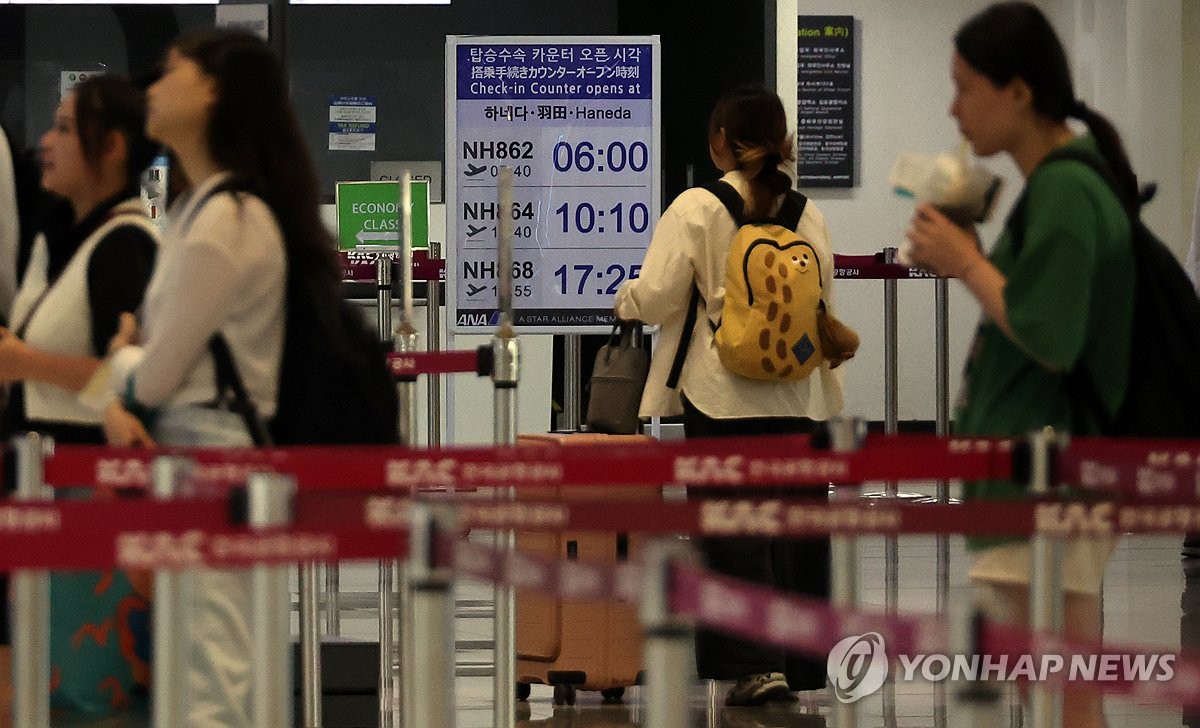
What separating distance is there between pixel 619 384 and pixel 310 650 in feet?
4.93

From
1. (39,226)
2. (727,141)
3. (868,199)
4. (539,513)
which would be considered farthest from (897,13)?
(539,513)

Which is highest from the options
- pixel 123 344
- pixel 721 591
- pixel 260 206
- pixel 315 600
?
pixel 260 206

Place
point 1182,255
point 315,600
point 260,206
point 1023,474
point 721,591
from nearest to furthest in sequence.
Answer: point 721,591 → point 1023,474 → point 260,206 → point 315,600 → point 1182,255

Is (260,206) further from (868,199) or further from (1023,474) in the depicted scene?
(868,199)

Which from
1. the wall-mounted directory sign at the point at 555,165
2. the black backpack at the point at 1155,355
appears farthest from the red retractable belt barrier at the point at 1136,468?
the wall-mounted directory sign at the point at 555,165

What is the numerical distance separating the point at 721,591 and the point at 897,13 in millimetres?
13873

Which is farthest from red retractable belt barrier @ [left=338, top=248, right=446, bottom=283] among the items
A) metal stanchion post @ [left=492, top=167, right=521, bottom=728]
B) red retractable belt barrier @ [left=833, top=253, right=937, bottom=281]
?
metal stanchion post @ [left=492, top=167, right=521, bottom=728]

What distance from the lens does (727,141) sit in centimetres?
556

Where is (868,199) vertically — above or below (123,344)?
above

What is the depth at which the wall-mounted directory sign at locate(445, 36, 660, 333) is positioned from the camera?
7.23 metres

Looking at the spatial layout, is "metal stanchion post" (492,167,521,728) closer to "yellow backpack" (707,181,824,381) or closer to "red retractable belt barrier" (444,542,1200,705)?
"yellow backpack" (707,181,824,381)

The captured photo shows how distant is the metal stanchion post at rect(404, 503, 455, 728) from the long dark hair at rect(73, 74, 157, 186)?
190 cm

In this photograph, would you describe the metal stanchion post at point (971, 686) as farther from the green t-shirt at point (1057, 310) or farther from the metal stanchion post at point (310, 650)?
the metal stanchion post at point (310, 650)

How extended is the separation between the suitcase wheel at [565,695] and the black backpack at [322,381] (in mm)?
2617
